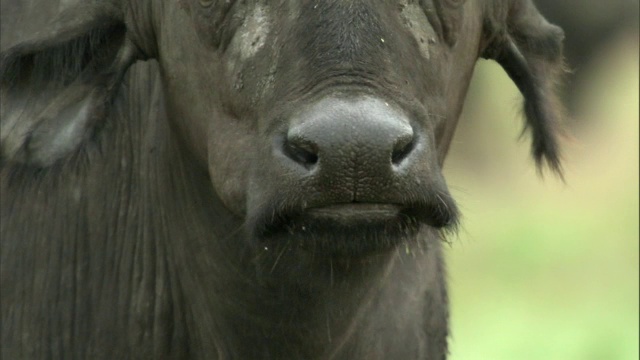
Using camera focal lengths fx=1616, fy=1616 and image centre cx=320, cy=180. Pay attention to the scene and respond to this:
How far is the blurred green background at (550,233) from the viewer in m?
11.0

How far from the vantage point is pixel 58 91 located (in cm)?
503

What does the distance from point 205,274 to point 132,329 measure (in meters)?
0.32

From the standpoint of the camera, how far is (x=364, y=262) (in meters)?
4.52

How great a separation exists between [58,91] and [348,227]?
1300 millimetres

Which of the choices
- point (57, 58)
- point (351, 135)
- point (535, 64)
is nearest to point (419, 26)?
point (351, 135)

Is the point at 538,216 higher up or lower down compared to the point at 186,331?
lower down

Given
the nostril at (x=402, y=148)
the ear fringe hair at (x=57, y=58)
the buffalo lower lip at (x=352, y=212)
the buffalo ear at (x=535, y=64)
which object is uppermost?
the nostril at (x=402, y=148)

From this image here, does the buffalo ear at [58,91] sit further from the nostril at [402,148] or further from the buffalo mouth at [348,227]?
the nostril at [402,148]

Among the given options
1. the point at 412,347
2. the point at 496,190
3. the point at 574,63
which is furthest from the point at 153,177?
the point at 574,63

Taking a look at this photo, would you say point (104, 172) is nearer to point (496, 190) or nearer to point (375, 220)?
point (375, 220)

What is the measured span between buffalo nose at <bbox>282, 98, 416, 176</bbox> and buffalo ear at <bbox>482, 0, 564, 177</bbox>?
114cm

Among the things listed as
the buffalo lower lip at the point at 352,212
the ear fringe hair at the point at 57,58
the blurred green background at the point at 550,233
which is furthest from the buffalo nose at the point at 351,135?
the blurred green background at the point at 550,233

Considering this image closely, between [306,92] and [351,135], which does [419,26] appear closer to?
[306,92]

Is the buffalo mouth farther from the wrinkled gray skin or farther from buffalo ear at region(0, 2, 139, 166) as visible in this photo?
buffalo ear at region(0, 2, 139, 166)
